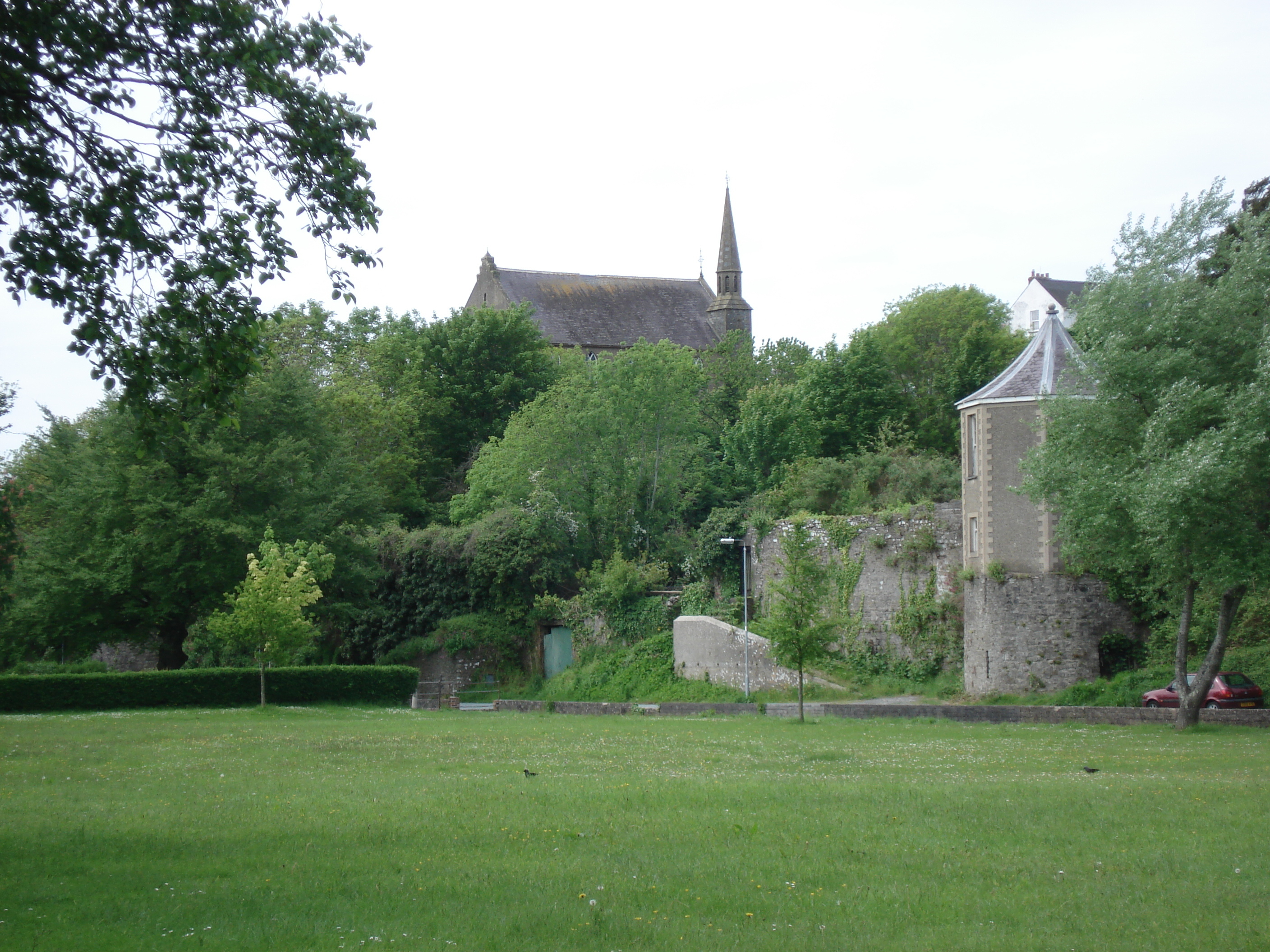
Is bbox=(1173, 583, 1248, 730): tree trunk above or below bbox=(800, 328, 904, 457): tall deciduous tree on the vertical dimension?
below

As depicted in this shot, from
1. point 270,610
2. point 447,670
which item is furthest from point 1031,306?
point 270,610

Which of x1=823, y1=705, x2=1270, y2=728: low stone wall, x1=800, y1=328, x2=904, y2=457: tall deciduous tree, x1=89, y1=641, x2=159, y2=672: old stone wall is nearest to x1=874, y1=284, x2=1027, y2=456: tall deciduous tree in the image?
x1=800, y1=328, x2=904, y2=457: tall deciduous tree

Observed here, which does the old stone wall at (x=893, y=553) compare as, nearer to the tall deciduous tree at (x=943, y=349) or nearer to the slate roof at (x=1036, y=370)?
the slate roof at (x=1036, y=370)

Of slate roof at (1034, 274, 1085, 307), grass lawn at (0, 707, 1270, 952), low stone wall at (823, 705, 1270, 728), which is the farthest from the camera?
slate roof at (1034, 274, 1085, 307)

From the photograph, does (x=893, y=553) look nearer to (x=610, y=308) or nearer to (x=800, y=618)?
(x=800, y=618)

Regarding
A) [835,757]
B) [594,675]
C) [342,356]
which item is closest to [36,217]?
[835,757]

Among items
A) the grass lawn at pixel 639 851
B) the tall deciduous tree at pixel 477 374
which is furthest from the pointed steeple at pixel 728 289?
the grass lawn at pixel 639 851

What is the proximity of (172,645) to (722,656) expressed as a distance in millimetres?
19534

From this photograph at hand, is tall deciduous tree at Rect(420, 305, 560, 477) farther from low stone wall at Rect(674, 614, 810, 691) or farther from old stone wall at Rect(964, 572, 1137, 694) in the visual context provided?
old stone wall at Rect(964, 572, 1137, 694)

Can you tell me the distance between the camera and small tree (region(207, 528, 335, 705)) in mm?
31312

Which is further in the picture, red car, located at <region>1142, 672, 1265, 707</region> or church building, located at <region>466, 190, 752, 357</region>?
church building, located at <region>466, 190, 752, 357</region>

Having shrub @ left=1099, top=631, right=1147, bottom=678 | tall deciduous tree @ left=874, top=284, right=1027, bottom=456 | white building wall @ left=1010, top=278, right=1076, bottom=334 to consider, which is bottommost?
shrub @ left=1099, top=631, right=1147, bottom=678

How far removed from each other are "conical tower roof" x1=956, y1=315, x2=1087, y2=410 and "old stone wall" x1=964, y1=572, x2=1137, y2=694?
522 cm

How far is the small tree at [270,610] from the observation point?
3131cm
